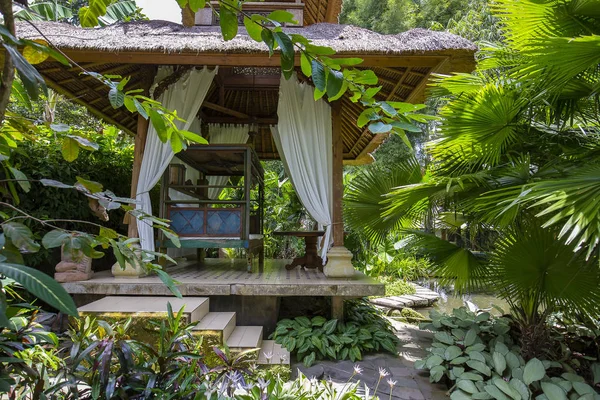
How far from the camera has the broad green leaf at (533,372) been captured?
239cm

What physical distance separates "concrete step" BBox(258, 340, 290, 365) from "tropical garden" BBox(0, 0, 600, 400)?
4.1 inches

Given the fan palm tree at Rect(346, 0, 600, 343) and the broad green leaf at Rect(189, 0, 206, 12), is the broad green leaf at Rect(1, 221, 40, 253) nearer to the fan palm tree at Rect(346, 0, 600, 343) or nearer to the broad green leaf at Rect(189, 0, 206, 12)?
the broad green leaf at Rect(189, 0, 206, 12)

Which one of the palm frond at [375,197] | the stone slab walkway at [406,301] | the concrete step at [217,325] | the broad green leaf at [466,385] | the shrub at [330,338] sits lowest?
the stone slab walkway at [406,301]

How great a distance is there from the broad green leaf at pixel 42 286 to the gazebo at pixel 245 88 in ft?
9.61

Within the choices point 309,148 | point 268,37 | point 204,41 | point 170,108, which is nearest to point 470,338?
point 309,148

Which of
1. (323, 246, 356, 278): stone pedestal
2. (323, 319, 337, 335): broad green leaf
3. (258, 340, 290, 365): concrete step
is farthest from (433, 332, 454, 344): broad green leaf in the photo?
(258, 340, 290, 365): concrete step

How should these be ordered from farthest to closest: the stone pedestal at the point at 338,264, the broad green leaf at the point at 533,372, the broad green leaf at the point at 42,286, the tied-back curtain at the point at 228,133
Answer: the tied-back curtain at the point at 228,133 < the stone pedestal at the point at 338,264 < the broad green leaf at the point at 533,372 < the broad green leaf at the point at 42,286

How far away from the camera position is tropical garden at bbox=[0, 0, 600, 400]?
3.22ft

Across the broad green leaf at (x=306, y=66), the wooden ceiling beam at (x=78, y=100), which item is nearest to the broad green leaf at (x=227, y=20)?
the broad green leaf at (x=306, y=66)

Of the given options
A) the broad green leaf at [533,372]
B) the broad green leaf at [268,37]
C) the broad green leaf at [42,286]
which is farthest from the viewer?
the broad green leaf at [533,372]

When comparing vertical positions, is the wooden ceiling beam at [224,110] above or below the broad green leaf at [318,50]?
above

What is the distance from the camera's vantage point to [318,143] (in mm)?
4320

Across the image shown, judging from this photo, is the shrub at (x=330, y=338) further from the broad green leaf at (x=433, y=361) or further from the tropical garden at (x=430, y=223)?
the broad green leaf at (x=433, y=361)

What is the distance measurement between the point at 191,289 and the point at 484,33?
10.0m
